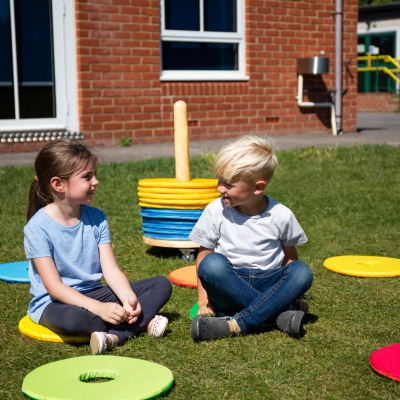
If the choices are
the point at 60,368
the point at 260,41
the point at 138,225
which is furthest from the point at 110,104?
the point at 60,368

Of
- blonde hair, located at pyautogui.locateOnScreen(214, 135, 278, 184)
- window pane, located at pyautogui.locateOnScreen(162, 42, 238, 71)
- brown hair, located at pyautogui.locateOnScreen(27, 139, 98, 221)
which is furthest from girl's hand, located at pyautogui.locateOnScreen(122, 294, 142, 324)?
window pane, located at pyautogui.locateOnScreen(162, 42, 238, 71)

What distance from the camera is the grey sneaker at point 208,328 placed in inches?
128

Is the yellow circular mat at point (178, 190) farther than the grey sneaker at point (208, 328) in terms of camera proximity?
Yes

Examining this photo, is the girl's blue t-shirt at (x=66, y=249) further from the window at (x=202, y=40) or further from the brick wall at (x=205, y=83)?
the window at (x=202, y=40)

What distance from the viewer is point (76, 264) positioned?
11.4ft

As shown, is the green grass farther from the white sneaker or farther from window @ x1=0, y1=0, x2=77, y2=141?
window @ x1=0, y1=0, x2=77, y2=141

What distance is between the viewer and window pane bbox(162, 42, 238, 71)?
11.3 meters

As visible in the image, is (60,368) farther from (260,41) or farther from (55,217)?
(260,41)

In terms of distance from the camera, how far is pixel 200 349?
10.5 feet

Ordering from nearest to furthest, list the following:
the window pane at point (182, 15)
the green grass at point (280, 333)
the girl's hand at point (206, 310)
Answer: the green grass at point (280, 333)
the girl's hand at point (206, 310)
the window pane at point (182, 15)

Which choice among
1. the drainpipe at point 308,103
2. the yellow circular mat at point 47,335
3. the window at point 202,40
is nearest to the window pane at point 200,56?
the window at point 202,40

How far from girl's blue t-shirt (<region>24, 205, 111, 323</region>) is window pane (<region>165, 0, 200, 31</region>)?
8.16 meters

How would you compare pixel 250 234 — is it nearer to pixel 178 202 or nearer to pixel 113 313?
pixel 113 313

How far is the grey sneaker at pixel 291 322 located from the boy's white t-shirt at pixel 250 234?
0.31 metres
